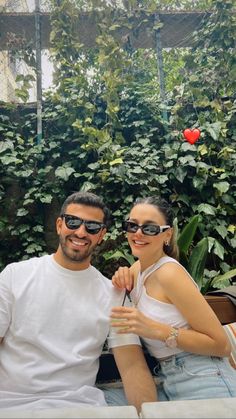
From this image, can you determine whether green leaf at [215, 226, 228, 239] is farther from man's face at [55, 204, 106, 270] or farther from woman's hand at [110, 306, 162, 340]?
woman's hand at [110, 306, 162, 340]

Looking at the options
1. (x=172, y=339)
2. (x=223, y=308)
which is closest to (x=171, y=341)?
(x=172, y=339)

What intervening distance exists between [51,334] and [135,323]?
0.36 metres

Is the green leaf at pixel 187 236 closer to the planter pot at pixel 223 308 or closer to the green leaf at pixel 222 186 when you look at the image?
the planter pot at pixel 223 308

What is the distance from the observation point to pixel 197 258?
8.22 feet

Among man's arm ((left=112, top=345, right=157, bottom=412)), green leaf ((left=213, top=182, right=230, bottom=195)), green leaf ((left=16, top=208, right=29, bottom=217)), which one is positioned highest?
green leaf ((left=213, top=182, right=230, bottom=195))

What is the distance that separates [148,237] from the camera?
148 centimetres

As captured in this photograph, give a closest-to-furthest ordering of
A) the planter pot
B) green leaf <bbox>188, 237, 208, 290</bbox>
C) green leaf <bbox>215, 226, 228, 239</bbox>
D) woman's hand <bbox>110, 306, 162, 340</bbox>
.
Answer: woman's hand <bbox>110, 306, 162, 340</bbox>
the planter pot
green leaf <bbox>188, 237, 208, 290</bbox>
green leaf <bbox>215, 226, 228, 239</bbox>

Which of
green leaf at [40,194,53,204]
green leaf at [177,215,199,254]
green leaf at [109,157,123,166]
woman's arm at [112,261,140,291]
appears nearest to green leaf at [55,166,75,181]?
Result: green leaf at [40,194,53,204]

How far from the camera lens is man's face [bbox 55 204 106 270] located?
151 centimetres

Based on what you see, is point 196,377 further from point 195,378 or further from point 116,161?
point 116,161

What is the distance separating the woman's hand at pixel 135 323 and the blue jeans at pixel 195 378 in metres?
0.19

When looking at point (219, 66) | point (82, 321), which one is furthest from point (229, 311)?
point (219, 66)

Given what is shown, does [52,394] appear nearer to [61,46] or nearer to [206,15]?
[61,46]

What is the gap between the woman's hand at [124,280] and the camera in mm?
1520
